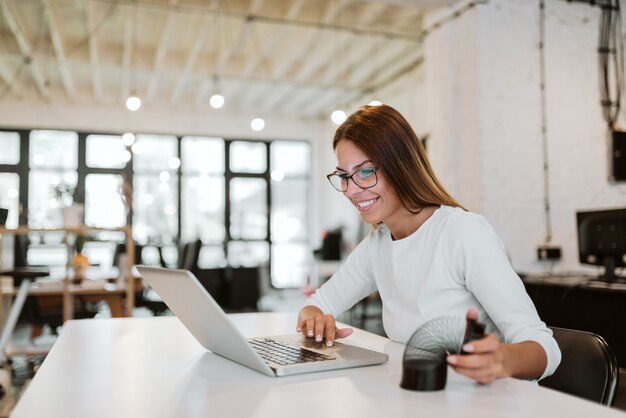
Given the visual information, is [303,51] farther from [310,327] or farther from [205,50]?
[310,327]

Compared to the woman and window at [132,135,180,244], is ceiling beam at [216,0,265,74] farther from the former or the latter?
the woman

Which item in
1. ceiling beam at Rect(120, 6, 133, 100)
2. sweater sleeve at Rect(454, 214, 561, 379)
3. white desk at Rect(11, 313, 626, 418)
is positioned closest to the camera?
white desk at Rect(11, 313, 626, 418)

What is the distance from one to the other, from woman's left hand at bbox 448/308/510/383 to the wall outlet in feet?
12.8

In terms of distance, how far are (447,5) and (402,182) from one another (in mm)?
3831

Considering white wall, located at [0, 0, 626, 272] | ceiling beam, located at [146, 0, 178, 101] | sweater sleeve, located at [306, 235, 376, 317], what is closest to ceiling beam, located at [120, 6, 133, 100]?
ceiling beam, located at [146, 0, 178, 101]

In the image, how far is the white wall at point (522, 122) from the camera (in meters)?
4.44

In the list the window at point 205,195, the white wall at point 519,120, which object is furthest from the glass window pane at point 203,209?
the white wall at point 519,120

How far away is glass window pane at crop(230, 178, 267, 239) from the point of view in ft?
35.3

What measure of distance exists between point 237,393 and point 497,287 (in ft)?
2.02

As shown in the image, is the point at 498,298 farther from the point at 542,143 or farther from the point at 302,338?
the point at 542,143

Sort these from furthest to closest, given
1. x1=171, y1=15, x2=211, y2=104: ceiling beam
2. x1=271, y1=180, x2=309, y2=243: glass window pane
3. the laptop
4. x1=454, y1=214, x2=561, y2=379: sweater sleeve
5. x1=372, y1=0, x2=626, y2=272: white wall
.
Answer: x1=271, y1=180, x2=309, y2=243: glass window pane
x1=171, y1=15, x2=211, y2=104: ceiling beam
x1=372, y1=0, x2=626, y2=272: white wall
x1=454, y1=214, x2=561, y2=379: sweater sleeve
the laptop

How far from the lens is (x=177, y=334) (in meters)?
1.47

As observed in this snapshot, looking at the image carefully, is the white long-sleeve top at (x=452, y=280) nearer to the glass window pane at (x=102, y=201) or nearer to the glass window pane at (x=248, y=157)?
the glass window pane at (x=102, y=201)

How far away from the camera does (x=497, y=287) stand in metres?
1.20
